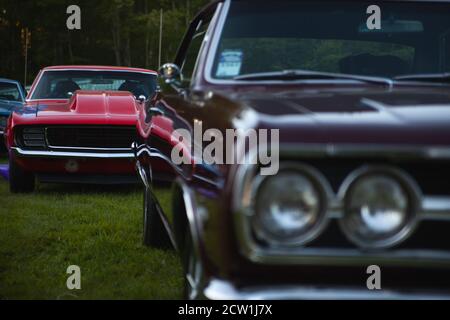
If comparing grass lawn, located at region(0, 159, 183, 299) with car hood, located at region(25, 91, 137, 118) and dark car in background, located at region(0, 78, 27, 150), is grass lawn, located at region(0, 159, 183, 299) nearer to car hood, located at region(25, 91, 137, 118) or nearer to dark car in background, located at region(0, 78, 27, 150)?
car hood, located at region(25, 91, 137, 118)

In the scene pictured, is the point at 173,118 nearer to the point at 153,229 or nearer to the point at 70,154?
the point at 153,229

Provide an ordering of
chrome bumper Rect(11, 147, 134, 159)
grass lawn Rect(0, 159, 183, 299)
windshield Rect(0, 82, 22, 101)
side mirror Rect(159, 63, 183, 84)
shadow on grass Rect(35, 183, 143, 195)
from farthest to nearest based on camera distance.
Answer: windshield Rect(0, 82, 22, 101)
shadow on grass Rect(35, 183, 143, 195)
chrome bumper Rect(11, 147, 134, 159)
grass lawn Rect(0, 159, 183, 299)
side mirror Rect(159, 63, 183, 84)

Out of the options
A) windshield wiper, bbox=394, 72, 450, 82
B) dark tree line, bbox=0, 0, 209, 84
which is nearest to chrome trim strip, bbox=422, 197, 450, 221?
windshield wiper, bbox=394, 72, 450, 82

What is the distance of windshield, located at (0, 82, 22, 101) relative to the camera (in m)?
12.8

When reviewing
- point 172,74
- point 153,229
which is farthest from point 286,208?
point 153,229

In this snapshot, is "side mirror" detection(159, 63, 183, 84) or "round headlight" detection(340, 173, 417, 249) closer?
"round headlight" detection(340, 173, 417, 249)

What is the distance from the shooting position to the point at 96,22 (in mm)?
38250

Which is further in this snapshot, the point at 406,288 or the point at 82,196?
the point at 82,196

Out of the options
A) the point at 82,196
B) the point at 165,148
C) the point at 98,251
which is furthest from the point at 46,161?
the point at 165,148

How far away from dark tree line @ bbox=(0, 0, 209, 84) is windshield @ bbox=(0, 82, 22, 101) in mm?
20830

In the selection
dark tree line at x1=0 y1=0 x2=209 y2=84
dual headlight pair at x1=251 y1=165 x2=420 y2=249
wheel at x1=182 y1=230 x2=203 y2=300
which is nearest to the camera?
dual headlight pair at x1=251 y1=165 x2=420 y2=249

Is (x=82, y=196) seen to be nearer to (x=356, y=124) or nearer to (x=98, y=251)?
(x=98, y=251)

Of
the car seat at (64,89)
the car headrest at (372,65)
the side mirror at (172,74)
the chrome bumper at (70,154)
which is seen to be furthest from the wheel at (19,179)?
the car headrest at (372,65)
